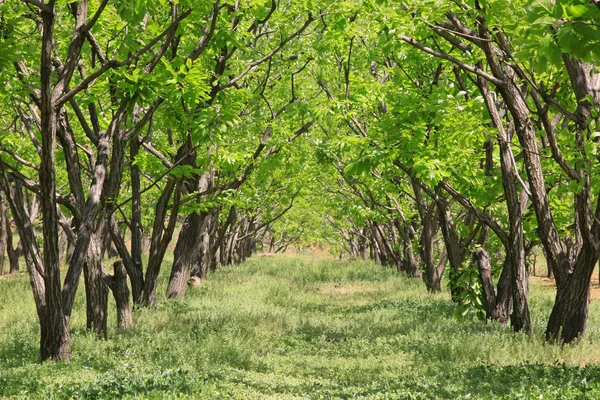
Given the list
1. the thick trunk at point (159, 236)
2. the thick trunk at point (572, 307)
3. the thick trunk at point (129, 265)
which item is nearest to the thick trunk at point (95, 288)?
the thick trunk at point (129, 265)

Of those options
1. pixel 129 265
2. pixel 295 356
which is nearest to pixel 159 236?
pixel 129 265

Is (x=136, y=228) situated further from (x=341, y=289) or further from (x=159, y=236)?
(x=341, y=289)

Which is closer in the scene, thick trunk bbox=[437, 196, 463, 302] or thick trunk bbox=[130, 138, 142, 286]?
thick trunk bbox=[130, 138, 142, 286]

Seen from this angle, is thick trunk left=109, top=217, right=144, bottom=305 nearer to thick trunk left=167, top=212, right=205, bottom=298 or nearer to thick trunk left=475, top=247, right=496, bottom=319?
thick trunk left=167, top=212, right=205, bottom=298

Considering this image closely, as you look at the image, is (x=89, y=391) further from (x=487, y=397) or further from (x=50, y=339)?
(x=487, y=397)

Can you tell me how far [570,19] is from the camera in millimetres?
3682

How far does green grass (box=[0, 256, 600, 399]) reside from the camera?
679 centimetres

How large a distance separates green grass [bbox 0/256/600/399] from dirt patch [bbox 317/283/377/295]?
5997 millimetres

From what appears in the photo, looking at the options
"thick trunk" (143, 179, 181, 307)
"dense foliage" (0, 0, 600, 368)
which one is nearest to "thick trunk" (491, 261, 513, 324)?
"dense foliage" (0, 0, 600, 368)

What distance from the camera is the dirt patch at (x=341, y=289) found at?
23000 mm

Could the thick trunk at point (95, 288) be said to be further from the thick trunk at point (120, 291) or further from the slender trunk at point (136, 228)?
the slender trunk at point (136, 228)

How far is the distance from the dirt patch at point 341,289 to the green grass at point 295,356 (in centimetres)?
600

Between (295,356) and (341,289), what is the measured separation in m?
14.9

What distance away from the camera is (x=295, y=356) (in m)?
9.92
